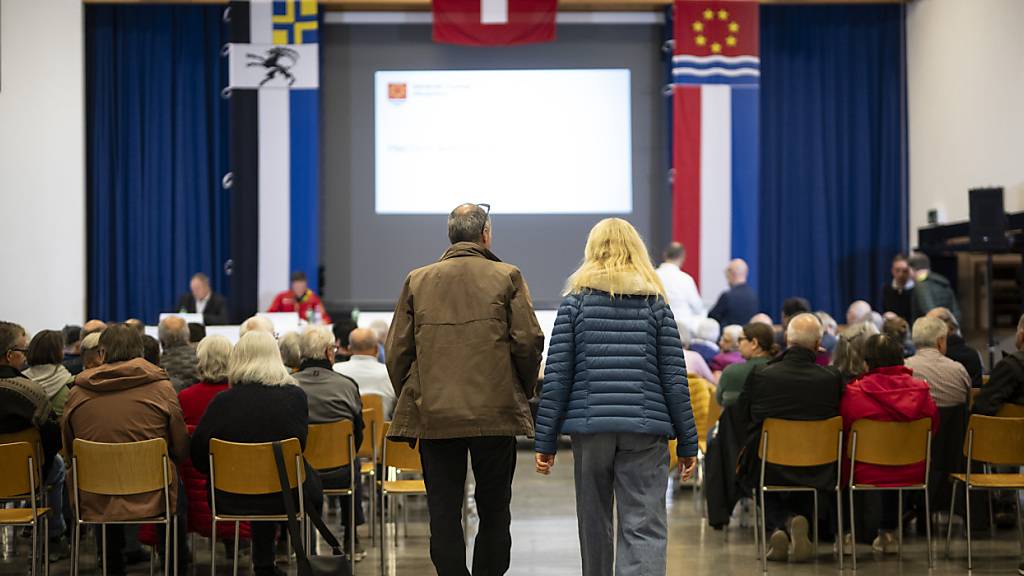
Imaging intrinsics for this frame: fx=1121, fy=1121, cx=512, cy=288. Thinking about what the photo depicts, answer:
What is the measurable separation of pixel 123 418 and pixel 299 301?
6998 millimetres

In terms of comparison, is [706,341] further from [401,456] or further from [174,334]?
[174,334]

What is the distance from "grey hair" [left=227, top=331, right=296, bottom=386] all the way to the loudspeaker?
23.4ft

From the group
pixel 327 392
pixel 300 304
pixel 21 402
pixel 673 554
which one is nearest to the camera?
pixel 21 402

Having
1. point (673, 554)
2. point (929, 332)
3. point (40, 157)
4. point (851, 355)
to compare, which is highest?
point (40, 157)

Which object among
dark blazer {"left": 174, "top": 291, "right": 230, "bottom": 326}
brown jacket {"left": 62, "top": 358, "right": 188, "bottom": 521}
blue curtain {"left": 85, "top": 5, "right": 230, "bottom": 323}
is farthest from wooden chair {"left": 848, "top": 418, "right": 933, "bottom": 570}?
blue curtain {"left": 85, "top": 5, "right": 230, "bottom": 323}

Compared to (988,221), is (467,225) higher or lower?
lower

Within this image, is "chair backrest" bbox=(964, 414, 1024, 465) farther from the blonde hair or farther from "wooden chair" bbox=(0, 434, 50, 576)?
"wooden chair" bbox=(0, 434, 50, 576)

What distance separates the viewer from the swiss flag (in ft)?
38.9

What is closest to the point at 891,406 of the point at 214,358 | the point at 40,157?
the point at 214,358

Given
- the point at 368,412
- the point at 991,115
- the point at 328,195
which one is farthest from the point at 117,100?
the point at 991,115

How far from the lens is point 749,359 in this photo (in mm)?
5902

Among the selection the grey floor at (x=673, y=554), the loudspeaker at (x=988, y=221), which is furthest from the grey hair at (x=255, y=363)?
the loudspeaker at (x=988, y=221)

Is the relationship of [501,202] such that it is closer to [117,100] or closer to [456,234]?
[117,100]

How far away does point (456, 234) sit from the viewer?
3996mm
